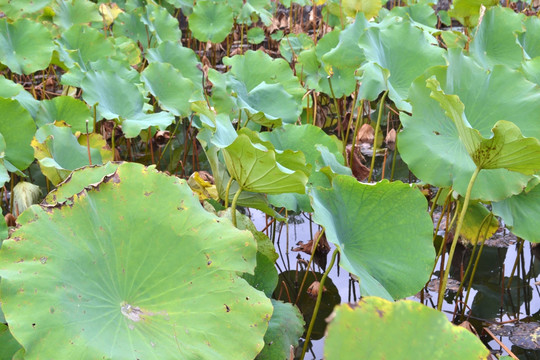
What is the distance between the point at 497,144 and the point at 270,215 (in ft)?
2.16

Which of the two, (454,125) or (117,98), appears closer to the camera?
(454,125)

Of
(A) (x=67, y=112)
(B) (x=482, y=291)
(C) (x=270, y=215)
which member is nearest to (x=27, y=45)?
(A) (x=67, y=112)

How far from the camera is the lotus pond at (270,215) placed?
88 centimetres

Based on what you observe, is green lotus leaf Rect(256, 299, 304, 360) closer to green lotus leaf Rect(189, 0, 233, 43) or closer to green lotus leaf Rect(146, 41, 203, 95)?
green lotus leaf Rect(146, 41, 203, 95)

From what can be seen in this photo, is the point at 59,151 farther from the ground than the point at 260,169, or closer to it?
closer to it

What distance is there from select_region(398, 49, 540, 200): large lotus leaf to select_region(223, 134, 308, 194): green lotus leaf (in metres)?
0.31

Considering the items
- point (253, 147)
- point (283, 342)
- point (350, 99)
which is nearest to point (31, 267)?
point (253, 147)

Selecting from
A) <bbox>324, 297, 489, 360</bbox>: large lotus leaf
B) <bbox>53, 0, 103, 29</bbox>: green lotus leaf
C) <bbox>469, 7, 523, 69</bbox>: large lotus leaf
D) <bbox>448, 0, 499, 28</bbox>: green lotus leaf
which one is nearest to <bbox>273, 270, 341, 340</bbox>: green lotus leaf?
<bbox>324, 297, 489, 360</bbox>: large lotus leaf

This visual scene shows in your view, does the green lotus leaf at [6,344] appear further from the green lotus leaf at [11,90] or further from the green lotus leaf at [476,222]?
the green lotus leaf at [476,222]

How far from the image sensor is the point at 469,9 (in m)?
2.77

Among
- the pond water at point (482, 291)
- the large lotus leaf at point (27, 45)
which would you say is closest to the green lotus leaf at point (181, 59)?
the large lotus leaf at point (27, 45)

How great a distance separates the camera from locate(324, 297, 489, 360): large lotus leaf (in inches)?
24.2

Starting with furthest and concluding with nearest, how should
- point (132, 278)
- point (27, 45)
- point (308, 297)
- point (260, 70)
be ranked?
point (27, 45) < point (260, 70) < point (308, 297) < point (132, 278)

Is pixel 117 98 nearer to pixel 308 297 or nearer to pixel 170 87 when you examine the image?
pixel 170 87
